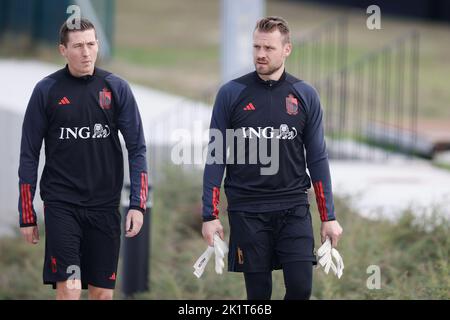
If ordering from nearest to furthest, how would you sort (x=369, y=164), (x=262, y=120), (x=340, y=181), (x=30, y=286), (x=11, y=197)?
(x=262, y=120) < (x=30, y=286) < (x=340, y=181) < (x=11, y=197) < (x=369, y=164)

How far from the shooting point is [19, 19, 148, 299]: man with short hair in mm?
7070

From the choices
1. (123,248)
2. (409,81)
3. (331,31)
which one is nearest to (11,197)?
(123,248)

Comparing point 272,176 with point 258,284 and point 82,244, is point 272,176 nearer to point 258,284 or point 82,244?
point 258,284

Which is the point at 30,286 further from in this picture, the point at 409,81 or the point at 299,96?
the point at 409,81

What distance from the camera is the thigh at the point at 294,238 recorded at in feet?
22.9

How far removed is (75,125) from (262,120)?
106 centimetres

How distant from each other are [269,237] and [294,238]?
15 centimetres

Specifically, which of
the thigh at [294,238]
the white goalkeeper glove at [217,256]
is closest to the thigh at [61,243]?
the white goalkeeper glove at [217,256]

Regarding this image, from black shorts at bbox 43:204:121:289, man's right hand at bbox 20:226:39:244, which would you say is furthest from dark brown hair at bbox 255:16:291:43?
man's right hand at bbox 20:226:39:244

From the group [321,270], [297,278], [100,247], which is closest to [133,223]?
[100,247]

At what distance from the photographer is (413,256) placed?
9562mm

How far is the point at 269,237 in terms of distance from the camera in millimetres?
7051

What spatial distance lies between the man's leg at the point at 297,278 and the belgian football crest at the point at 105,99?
1353 millimetres

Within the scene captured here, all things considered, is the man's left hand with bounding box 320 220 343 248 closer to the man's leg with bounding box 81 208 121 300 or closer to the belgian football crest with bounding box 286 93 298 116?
the belgian football crest with bounding box 286 93 298 116
